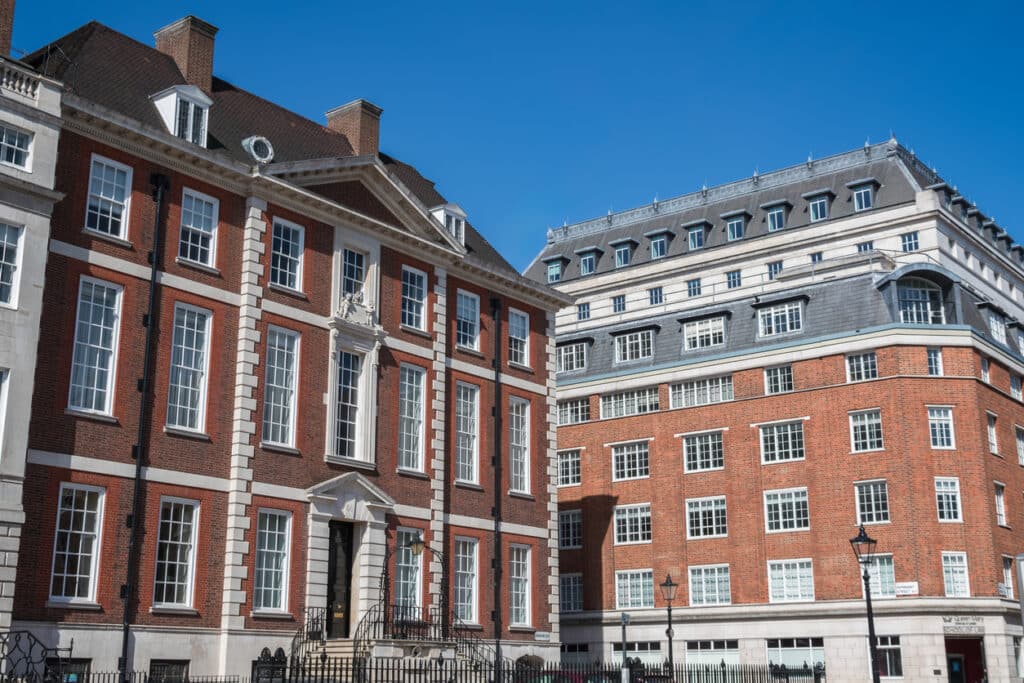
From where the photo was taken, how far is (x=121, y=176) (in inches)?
1144

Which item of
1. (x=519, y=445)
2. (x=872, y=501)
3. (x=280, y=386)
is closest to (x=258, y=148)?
(x=280, y=386)

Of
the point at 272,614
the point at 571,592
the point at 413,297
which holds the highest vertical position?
the point at 413,297

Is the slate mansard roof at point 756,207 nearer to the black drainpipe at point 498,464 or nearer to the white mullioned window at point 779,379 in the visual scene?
the white mullioned window at point 779,379

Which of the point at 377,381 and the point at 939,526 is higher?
the point at 377,381

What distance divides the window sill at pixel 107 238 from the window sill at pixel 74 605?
8547mm

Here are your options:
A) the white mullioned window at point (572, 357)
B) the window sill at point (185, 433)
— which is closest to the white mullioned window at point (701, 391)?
the white mullioned window at point (572, 357)

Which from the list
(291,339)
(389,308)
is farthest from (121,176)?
(389,308)

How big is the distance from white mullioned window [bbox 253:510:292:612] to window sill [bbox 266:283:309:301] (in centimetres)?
602

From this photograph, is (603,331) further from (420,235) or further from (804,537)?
(420,235)

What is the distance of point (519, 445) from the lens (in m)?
39.8

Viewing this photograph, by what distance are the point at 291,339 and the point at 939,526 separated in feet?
89.6

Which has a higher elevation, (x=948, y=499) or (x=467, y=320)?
(x=467, y=320)

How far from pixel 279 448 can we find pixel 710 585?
25.7 metres

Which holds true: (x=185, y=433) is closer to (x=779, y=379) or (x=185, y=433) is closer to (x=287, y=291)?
(x=287, y=291)
